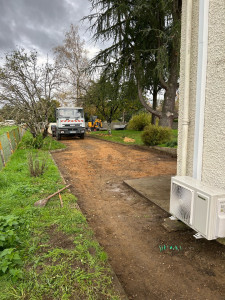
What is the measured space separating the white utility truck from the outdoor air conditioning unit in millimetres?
15364

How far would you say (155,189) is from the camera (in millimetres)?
4766

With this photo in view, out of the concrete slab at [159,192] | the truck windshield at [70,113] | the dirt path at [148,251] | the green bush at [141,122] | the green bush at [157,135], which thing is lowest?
the dirt path at [148,251]

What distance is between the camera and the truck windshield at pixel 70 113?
683 inches

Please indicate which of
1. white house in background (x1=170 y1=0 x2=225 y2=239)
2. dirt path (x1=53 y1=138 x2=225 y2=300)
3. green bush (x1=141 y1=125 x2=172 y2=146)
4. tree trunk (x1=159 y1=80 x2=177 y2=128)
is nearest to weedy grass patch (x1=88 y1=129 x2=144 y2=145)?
green bush (x1=141 y1=125 x2=172 y2=146)

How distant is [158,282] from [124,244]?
30.8 inches

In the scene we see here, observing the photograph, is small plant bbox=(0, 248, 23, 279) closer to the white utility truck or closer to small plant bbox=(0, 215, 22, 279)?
small plant bbox=(0, 215, 22, 279)

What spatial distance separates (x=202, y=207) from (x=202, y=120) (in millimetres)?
1206

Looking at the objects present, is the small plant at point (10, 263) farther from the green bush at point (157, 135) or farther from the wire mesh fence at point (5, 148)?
the green bush at point (157, 135)

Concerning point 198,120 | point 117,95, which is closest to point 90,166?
point 198,120

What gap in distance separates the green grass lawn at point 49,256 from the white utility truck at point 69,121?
13.5 m

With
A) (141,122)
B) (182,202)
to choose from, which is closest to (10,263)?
(182,202)

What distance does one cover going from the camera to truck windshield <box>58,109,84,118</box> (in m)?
17.3

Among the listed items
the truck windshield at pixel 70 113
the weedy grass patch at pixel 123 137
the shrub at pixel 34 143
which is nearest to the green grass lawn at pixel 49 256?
the shrub at pixel 34 143

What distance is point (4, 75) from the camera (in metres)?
10.3
